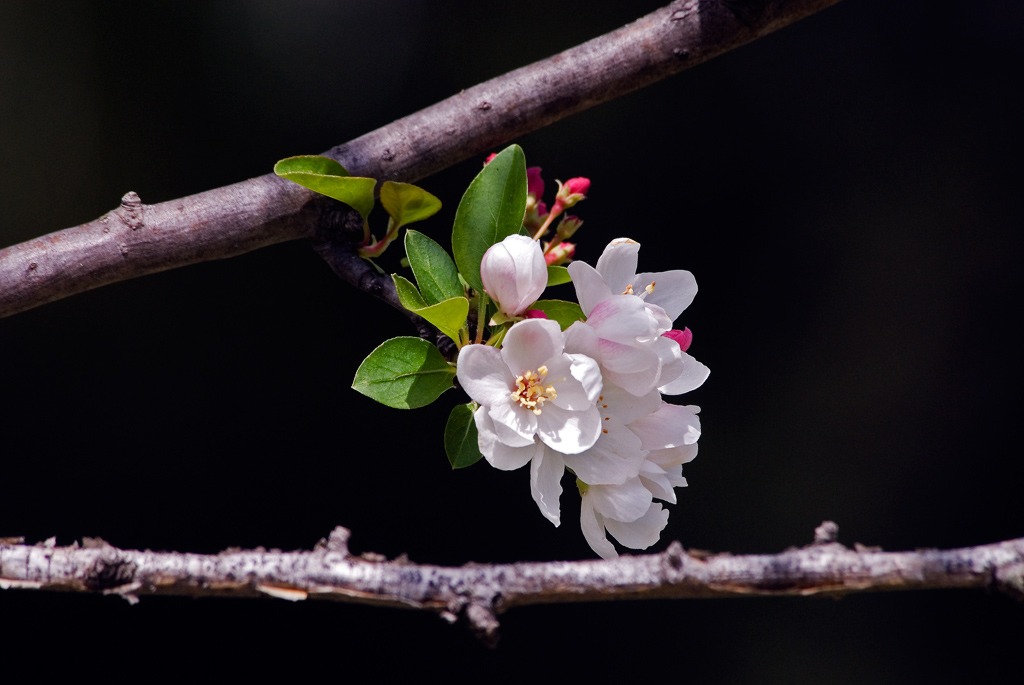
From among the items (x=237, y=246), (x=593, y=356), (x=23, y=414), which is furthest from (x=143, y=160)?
(x=593, y=356)

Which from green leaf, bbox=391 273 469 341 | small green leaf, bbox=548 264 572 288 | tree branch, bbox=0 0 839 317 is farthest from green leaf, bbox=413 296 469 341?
A: tree branch, bbox=0 0 839 317

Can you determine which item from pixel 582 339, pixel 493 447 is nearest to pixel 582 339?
pixel 582 339

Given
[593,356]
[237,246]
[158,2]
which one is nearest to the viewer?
[593,356]

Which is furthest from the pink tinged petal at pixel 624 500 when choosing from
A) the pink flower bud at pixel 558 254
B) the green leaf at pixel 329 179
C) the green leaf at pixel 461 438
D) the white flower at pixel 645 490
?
the green leaf at pixel 329 179

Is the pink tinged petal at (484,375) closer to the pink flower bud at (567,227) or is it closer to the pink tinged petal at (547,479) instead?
the pink tinged petal at (547,479)

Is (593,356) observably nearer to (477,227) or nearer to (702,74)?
(477,227)

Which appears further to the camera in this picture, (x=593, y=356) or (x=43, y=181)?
(x=43, y=181)
